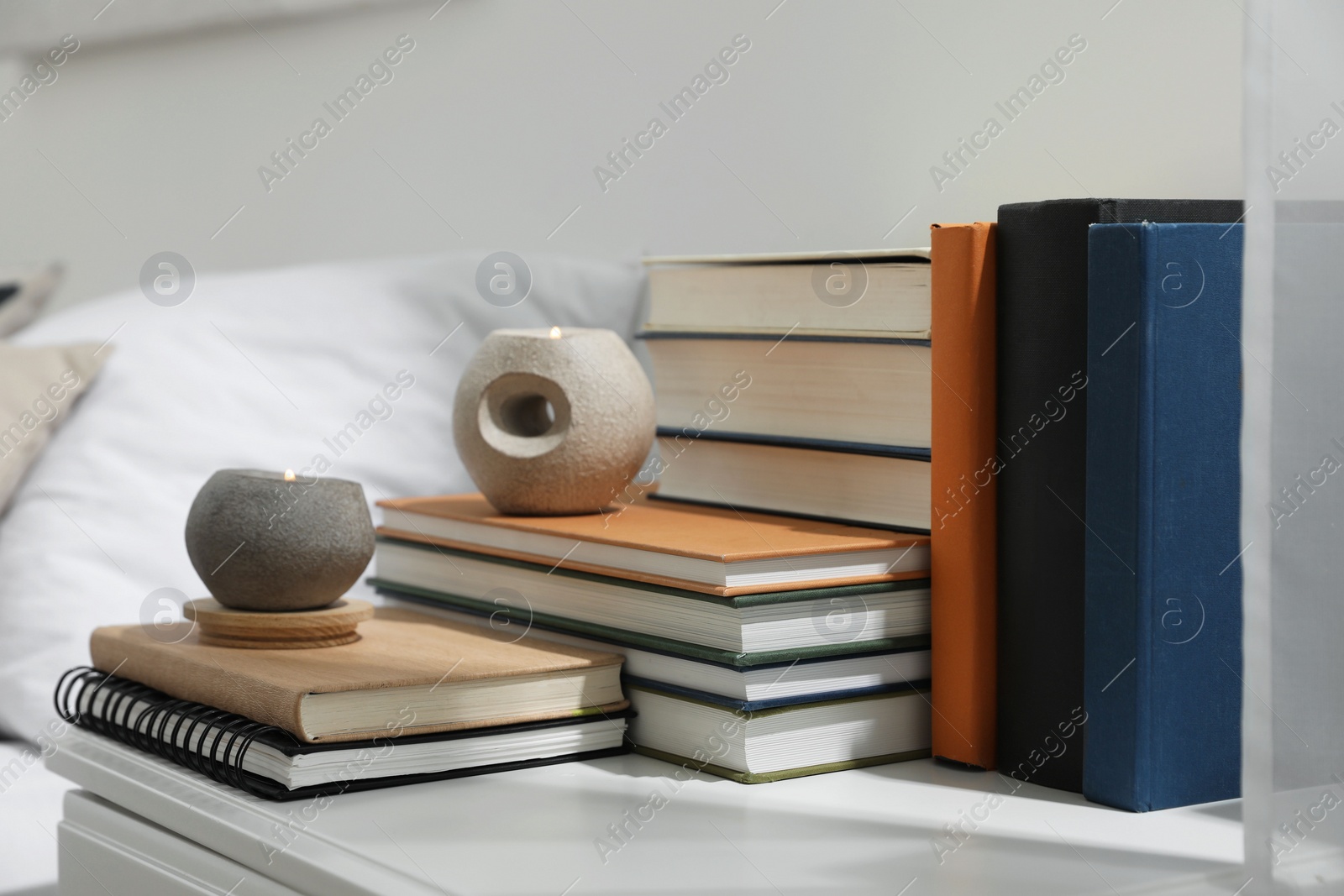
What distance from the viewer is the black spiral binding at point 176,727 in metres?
0.66

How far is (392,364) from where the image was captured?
4.01ft

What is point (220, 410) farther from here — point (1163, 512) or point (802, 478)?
point (1163, 512)

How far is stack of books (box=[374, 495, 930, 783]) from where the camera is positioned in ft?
2.18

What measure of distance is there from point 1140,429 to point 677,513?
0.33 metres

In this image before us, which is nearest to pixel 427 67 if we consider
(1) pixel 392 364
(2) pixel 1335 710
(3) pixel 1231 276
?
(1) pixel 392 364

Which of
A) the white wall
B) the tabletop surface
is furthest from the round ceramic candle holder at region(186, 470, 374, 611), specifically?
the white wall

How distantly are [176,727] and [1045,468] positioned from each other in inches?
19.0

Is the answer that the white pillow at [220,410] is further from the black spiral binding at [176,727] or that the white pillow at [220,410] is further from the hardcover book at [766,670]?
the hardcover book at [766,670]

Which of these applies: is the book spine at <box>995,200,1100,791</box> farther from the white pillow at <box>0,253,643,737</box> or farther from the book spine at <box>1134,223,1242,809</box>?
the white pillow at <box>0,253,643,737</box>

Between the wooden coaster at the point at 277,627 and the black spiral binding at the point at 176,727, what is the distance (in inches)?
1.8

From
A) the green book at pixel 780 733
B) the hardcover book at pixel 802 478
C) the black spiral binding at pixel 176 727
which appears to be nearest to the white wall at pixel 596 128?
the hardcover book at pixel 802 478

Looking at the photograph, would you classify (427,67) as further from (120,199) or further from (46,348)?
(120,199)

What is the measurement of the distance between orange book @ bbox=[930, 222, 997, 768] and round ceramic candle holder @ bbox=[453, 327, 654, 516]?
222 mm

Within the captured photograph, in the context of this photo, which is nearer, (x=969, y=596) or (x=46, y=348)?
(x=969, y=596)
